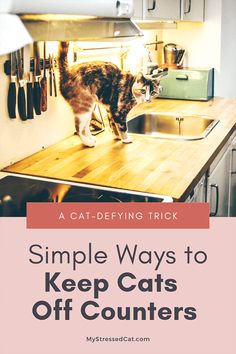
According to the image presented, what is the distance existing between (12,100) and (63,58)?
A: 1.18 ft

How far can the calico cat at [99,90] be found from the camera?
2.02 metres

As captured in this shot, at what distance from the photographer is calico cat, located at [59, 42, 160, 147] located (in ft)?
6.62

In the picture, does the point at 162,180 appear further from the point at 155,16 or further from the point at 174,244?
the point at 155,16

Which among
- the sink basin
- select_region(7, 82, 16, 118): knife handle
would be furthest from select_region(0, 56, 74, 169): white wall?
the sink basin

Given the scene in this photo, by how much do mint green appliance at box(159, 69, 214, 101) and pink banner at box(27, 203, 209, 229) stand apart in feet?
6.88

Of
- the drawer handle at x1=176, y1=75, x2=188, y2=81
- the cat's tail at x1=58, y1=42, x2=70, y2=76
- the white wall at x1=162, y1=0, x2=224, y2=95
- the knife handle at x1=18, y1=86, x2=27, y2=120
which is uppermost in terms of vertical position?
the white wall at x1=162, y1=0, x2=224, y2=95

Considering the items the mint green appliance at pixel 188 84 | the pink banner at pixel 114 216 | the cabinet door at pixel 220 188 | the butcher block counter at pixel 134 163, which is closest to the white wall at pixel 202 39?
the mint green appliance at pixel 188 84

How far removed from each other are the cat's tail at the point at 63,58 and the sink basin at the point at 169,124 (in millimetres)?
770

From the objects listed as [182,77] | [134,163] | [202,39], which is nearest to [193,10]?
[202,39]

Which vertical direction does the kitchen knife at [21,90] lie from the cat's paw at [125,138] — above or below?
above

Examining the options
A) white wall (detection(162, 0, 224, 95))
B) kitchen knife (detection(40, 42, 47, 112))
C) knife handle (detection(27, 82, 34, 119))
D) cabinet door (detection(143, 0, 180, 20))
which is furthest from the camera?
white wall (detection(162, 0, 224, 95))

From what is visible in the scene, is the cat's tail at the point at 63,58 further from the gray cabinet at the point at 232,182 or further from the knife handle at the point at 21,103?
the gray cabinet at the point at 232,182

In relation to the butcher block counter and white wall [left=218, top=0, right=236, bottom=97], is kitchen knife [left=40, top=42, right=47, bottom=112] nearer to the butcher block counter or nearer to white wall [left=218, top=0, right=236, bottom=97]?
the butcher block counter

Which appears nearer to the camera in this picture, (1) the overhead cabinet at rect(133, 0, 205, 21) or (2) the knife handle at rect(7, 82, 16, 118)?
(2) the knife handle at rect(7, 82, 16, 118)
